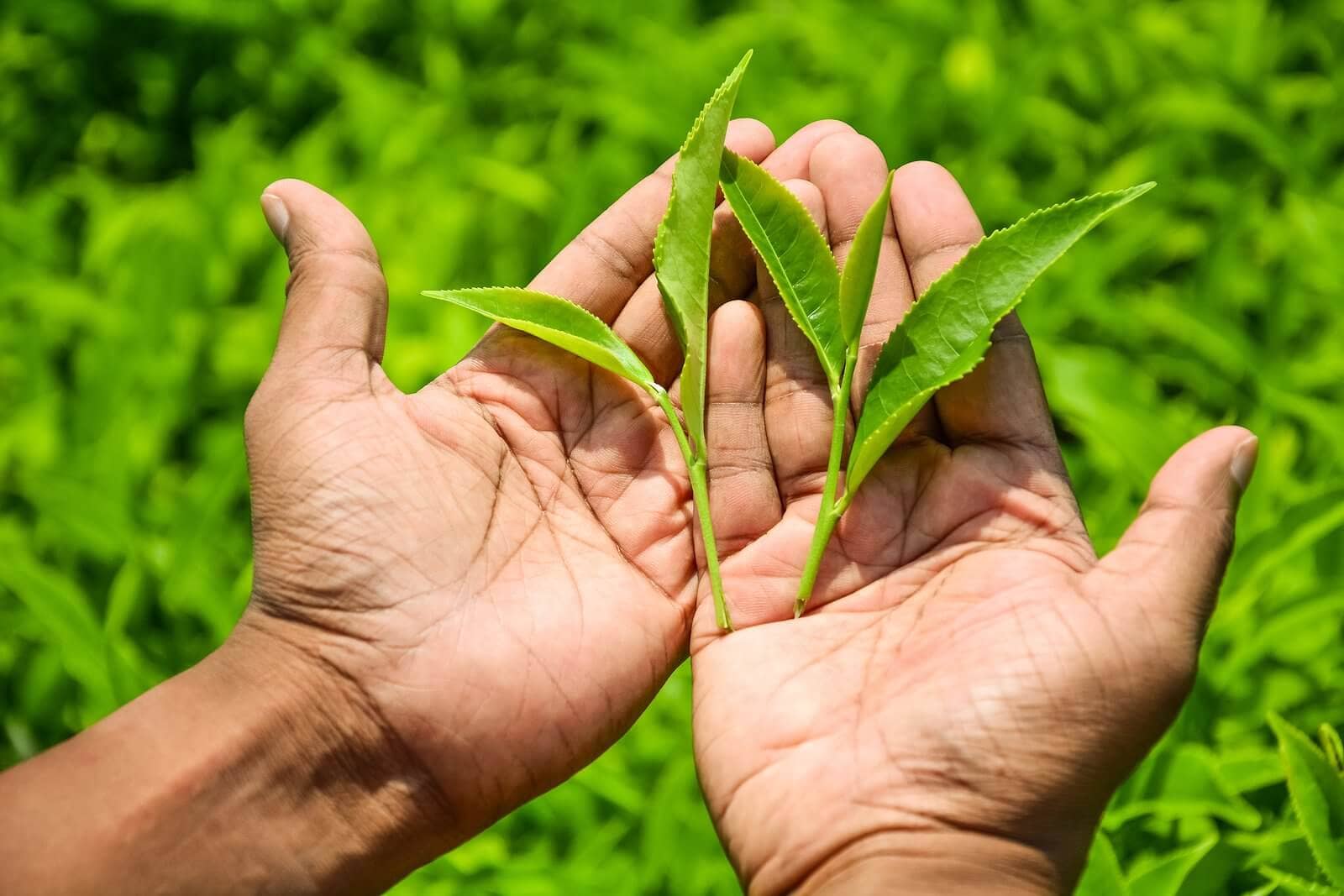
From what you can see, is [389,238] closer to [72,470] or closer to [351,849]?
[72,470]

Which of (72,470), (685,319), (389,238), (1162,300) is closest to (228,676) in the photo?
(685,319)

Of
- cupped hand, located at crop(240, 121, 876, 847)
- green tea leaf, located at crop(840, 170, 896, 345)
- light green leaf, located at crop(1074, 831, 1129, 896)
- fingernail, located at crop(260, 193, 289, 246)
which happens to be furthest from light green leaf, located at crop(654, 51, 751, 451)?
light green leaf, located at crop(1074, 831, 1129, 896)

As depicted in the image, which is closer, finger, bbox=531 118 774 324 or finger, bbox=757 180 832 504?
finger, bbox=757 180 832 504

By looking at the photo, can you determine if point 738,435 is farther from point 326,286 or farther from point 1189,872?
point 1189,872

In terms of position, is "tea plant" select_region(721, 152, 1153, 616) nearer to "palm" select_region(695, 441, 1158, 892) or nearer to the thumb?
"palm" select_region(695, 441, 1158, 892)

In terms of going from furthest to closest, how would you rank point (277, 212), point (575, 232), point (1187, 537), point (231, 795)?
point (575, 232), point (277, 212), point (231, 795), point (1187, 537)

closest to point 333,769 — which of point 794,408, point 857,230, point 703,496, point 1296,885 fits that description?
point 703,496

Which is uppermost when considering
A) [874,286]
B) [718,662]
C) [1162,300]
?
[874,286]
